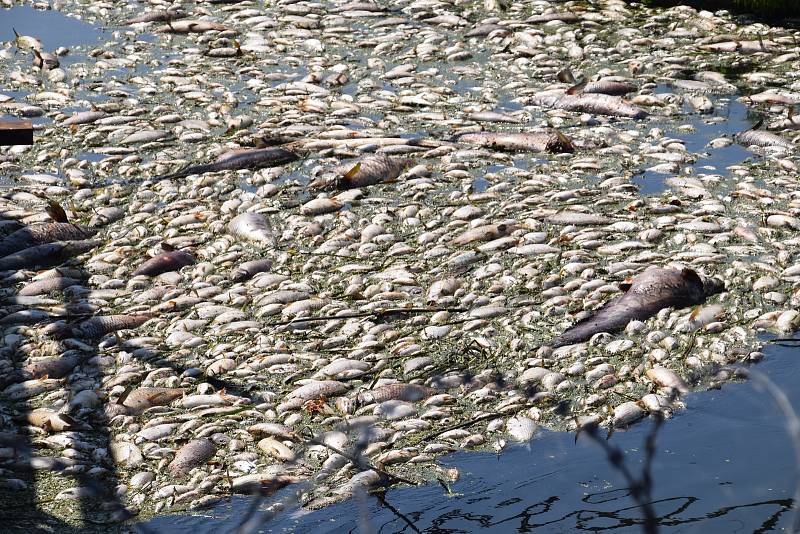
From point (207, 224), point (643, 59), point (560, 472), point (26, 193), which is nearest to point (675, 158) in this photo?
point (643, 59)

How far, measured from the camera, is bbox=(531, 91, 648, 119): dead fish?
28.7 ft

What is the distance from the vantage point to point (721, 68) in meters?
9.80

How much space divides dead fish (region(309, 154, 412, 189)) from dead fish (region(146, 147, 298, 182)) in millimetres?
545

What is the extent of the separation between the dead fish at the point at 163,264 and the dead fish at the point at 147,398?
1506 mm

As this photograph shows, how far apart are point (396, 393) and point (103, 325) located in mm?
1913

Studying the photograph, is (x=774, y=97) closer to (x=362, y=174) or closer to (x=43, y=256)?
(x=362, y=174)

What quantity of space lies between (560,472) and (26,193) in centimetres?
515

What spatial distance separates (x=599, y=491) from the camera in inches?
170

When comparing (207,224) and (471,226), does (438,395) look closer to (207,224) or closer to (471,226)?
(471,226)

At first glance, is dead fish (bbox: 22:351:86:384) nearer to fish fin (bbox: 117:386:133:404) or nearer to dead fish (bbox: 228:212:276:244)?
fish fin (bbox: 117:386:133:404)

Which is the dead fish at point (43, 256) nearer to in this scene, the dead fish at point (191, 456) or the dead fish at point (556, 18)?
the dead fish at point (191, 456)

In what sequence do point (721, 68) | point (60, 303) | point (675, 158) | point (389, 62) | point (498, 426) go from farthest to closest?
point (389, 62) → point (721, 68) → point (675, 158) → point (60, 303) → point (498, 426)

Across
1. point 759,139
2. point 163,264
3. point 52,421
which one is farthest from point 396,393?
point 759,139

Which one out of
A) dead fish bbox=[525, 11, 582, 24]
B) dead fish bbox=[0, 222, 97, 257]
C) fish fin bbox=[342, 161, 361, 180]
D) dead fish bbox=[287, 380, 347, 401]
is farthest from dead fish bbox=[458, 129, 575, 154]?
dead fish bbox=[287, 380, 347, 401]
